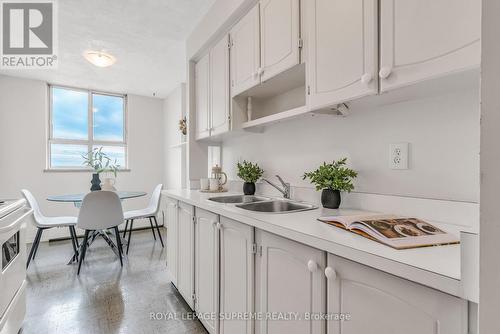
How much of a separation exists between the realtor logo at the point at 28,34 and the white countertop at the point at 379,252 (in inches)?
99.4

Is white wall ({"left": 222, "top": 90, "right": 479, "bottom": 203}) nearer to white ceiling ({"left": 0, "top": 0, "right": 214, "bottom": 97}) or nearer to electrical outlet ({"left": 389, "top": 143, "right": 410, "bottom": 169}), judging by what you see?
electrical outlet ({"left": 389, "top": 143, "right": 410, "bottom": 169})

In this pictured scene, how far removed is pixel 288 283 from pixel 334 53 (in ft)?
3.23

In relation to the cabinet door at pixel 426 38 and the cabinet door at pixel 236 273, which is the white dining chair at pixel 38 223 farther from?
the cabinet door at pixel 426 38

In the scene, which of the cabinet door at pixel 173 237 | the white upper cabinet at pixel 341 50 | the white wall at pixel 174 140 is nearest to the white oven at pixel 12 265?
the cabinet door at pixel 173 237

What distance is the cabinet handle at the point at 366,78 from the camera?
3.16 feet

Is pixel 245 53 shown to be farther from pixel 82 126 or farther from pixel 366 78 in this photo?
pixel 82 126

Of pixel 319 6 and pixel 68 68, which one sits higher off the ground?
pixel 68 68

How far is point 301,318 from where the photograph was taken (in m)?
0.90

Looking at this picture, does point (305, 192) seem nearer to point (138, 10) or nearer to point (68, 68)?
point (138, 10)

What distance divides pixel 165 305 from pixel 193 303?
1.26 feet

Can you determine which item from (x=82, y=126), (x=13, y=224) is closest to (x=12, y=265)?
(x=13, y=224)

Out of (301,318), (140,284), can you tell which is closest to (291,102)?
(301,318)

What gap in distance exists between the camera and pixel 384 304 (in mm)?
655

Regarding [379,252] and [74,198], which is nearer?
[379,252]
